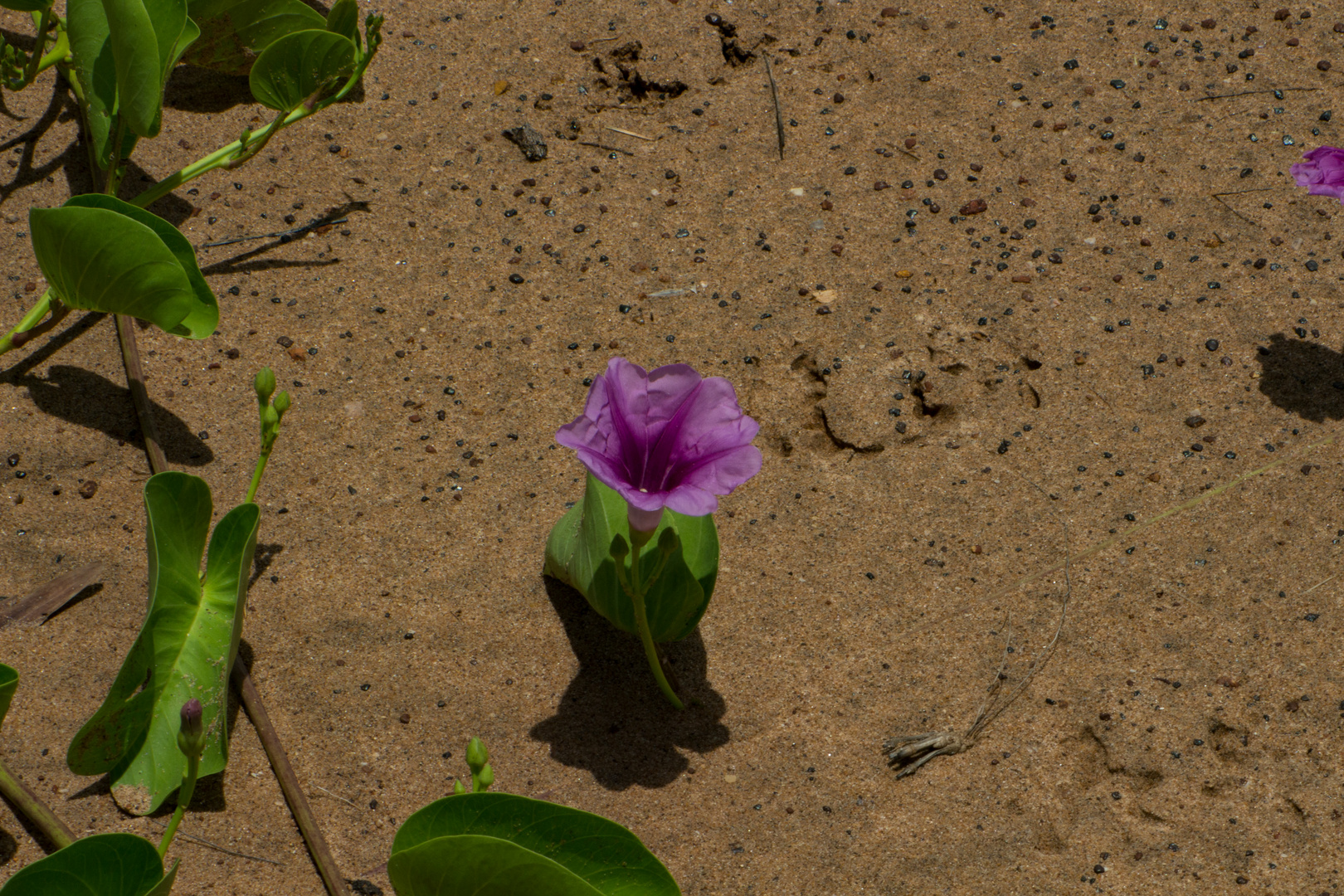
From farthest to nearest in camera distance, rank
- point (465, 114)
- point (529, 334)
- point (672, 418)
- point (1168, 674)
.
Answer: point (465, 114), point (529, 334), point (1168, 674), point (672, 418)

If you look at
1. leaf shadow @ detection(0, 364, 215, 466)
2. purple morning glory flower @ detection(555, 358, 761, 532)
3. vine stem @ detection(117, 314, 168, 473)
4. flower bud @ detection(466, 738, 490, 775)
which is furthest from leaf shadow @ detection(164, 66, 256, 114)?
flower bud @ detection(466, 738, 490, 775)

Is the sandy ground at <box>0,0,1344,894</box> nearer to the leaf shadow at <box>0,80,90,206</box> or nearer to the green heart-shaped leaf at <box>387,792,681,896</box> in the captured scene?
the leaf shadow at <box>0,80,90,206</box>

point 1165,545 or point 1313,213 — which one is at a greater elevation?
point 1313,213

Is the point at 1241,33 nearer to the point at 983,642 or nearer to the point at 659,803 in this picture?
the point at 983,642

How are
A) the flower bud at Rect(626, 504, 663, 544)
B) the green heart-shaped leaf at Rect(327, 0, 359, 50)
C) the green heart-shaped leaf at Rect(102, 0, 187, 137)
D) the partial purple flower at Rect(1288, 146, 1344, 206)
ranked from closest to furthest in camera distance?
the flower bud at Rect(626, 504, 663, 544) < the green heart-shaped leaf at Rect(102, 0, 187, 137) < the partial purple flower at Rect(1288, 146, 1344, 206) < the green heart-shaped leaf at Rect(327, 0, 359, 50)

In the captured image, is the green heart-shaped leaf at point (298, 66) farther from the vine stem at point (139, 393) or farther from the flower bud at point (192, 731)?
the flower bud at point (192, 731)

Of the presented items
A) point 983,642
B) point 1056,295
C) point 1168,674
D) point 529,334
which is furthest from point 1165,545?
point 529,334

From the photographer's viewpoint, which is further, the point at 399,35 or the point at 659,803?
→ the point at 399,35

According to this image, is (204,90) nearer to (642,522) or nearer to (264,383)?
(264,383)
